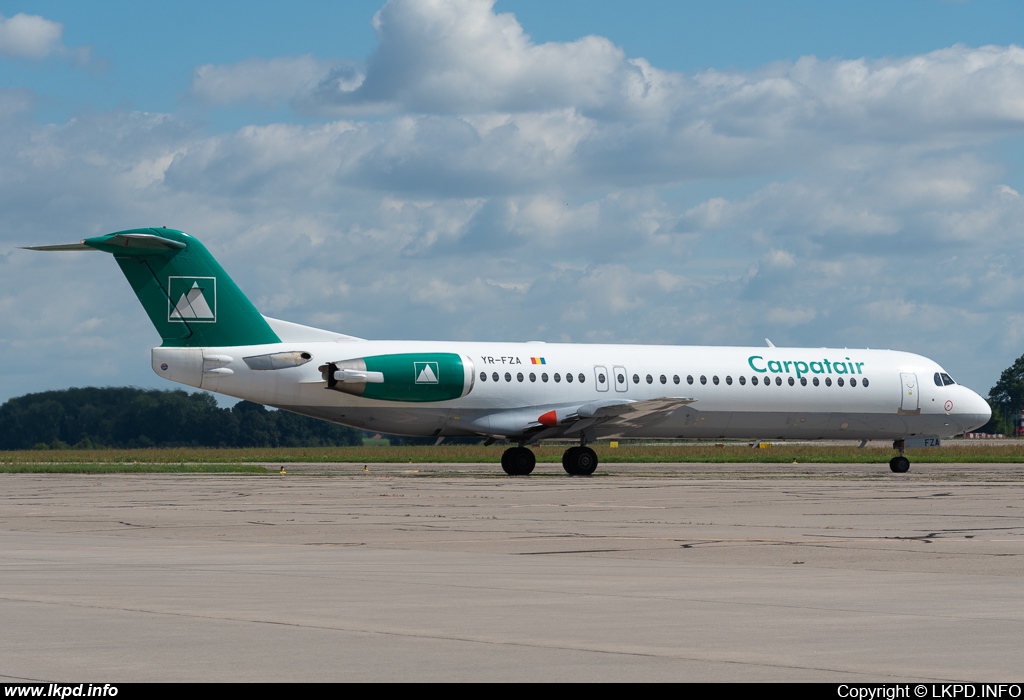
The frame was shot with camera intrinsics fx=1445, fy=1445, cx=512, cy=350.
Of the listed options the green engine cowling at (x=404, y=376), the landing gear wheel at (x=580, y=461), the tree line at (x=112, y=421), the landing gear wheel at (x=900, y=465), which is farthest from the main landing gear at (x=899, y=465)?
the tree line at (x=112, y=421)

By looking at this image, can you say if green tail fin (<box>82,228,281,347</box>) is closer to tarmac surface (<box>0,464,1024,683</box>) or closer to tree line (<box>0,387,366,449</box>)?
tarmac surface (<box>0,464,1024,683</box>)

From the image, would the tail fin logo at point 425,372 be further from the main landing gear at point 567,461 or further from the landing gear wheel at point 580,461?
the landing gear wheel at point 580,461

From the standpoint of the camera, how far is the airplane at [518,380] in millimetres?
36312

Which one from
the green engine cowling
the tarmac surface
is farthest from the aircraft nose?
the tarmac surface

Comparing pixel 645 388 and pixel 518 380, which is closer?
pixel 518 380

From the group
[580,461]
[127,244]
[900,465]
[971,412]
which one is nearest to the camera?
[127,244]

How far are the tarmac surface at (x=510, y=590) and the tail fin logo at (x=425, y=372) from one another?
12304mm

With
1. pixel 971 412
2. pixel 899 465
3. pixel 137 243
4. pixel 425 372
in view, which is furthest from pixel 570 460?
pixel 971 412

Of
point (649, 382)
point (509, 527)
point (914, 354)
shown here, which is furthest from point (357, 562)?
point (914, 354)

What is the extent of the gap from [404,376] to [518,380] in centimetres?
346

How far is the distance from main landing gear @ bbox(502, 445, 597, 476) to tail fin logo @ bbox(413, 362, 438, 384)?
2.84 m

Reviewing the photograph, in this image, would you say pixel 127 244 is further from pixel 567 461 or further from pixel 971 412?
pixel 971 412

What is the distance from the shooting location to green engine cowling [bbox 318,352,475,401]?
36781 millimetres

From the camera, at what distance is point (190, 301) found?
36.2 meters
